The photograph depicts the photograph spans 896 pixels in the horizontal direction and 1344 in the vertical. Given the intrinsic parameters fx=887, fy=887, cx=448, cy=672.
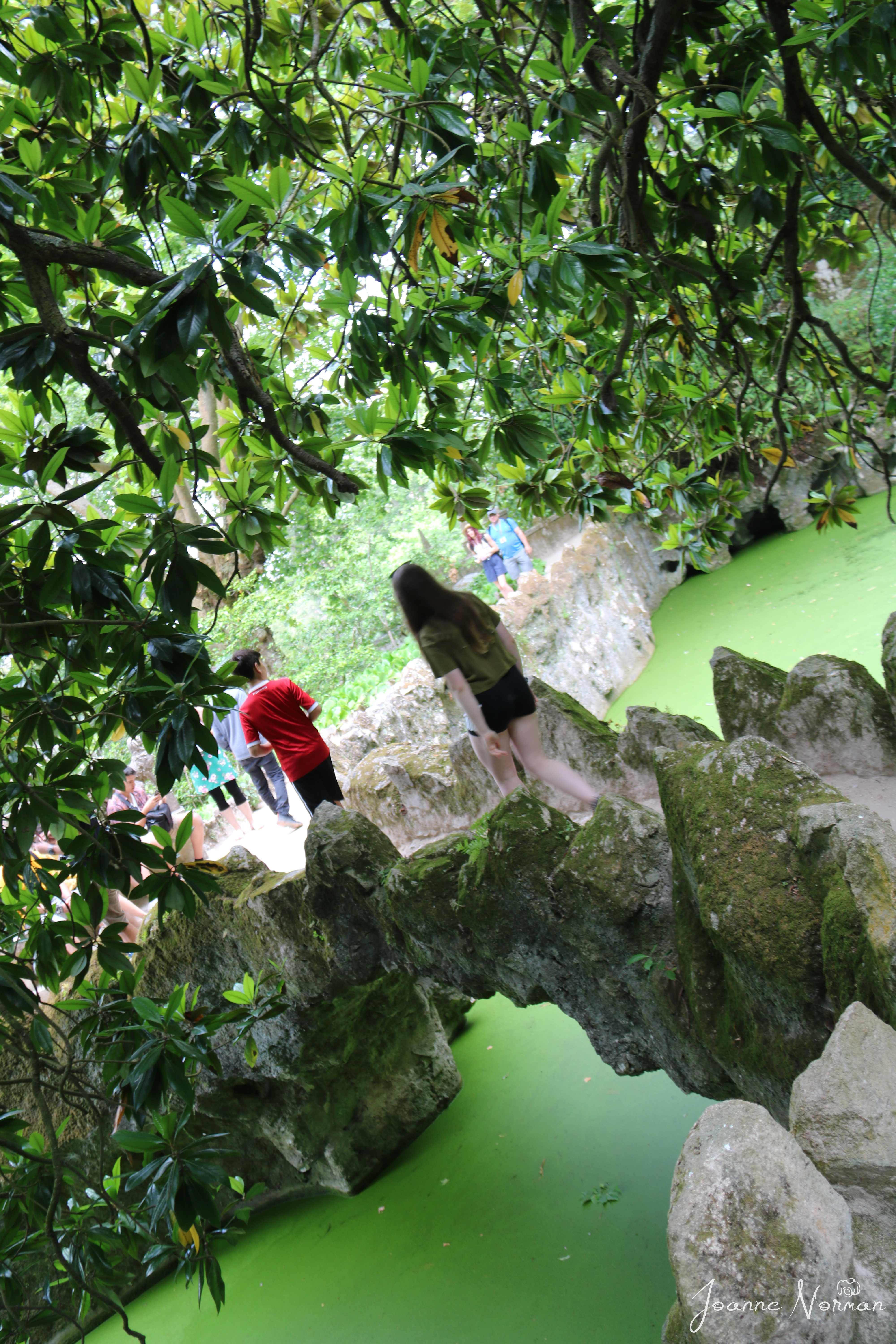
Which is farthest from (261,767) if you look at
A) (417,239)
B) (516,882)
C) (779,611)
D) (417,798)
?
(779,611)

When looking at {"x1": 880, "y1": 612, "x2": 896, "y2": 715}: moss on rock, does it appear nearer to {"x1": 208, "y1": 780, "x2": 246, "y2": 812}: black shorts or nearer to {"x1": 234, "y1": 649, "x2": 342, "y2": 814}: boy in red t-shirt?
{"x1": 234, "y1": 649, "x2": 342, "y2": 814}: boy in red t-shirt

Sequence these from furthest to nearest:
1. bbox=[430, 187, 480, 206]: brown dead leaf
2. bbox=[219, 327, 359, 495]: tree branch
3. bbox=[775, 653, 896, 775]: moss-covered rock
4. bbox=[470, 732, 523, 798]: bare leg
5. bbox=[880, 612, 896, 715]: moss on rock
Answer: bbox=[470, 732, 523, 798]: bare leg, bbox=[775, 653, 896, 775]: moss-covered rock, bbox=[880, 612, 896, 715]: moss on rock, bbox=[219, 327, 359, 495]: tree branch, bbox=[430, 187, 480, 206]: brown dead leaf

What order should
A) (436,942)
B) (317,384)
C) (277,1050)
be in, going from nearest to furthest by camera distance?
(436,942) < (277,1050) < (317,384)

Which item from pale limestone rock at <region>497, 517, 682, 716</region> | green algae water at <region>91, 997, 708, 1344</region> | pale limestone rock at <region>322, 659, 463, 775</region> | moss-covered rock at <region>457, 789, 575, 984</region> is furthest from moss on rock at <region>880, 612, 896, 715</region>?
pale limestone rock at <region>497, 517, 682, 716</region>

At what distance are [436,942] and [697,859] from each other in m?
1.17

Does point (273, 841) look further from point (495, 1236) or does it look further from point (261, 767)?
point (495, 1236)

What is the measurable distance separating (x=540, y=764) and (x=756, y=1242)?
184 centimetres

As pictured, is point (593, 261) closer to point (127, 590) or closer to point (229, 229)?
point (229, 229)

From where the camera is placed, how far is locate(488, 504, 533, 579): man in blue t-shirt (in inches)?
344

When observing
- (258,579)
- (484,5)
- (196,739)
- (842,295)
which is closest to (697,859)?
(196,739)

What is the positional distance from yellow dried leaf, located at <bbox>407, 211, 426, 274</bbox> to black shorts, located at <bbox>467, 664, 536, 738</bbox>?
1.42 metres

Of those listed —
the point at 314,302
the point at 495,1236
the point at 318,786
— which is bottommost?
the point at 495,1236

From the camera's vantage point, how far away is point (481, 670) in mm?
2770

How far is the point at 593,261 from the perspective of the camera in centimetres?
152
